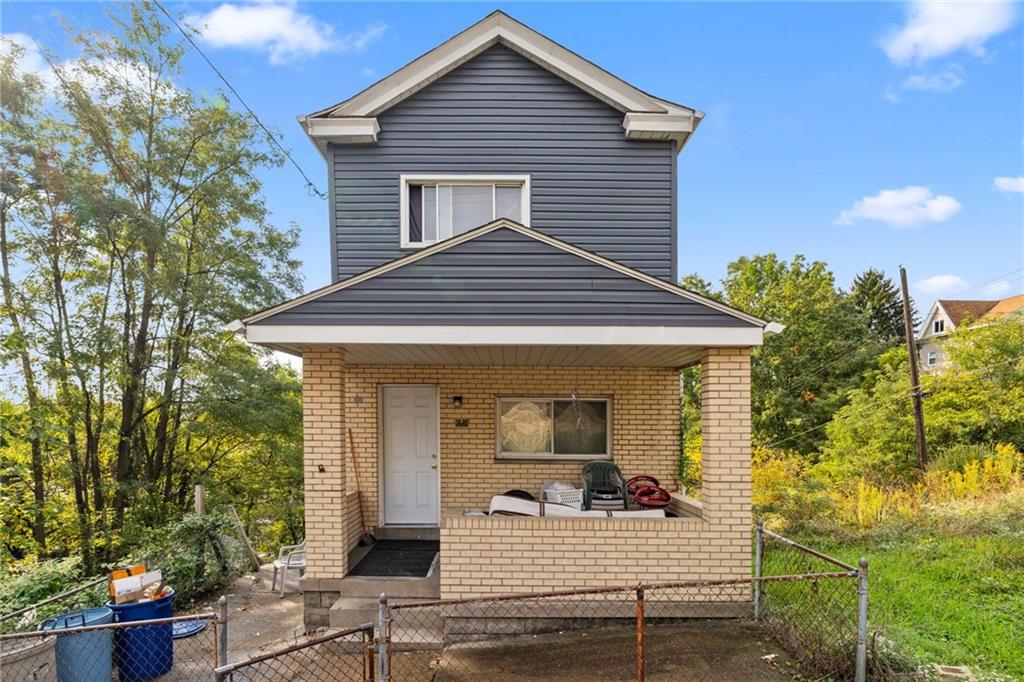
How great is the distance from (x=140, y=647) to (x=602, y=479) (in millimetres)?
5583

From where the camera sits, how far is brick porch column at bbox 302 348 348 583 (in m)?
5.54

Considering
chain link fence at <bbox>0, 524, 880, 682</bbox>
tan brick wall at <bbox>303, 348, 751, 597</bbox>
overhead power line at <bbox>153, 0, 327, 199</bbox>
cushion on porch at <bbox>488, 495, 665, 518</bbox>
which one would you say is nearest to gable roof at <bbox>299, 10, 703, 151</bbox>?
overhead power line at <bbox>153, 0, 327, 199</bbox>

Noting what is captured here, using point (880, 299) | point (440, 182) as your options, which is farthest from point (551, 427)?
point (880, 299)

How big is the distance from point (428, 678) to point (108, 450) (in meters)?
10.1

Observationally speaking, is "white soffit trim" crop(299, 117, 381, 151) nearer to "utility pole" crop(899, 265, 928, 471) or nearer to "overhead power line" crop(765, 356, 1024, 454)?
"utility pole" crop(899, 265, 928, 471)

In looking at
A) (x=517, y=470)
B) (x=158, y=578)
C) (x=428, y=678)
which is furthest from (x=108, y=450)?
(x=428, y=678)

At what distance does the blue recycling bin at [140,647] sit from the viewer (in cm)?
471

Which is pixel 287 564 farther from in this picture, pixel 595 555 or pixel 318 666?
pixel 595 555

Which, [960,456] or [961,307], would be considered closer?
[960,456]

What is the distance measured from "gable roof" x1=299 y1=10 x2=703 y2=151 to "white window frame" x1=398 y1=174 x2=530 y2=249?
86 centimetres

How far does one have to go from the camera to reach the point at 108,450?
1074 cm

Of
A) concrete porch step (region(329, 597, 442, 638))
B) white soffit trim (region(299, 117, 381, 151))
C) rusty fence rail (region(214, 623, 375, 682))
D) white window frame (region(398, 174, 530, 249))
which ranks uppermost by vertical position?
white soffit trim (region(299, 117, 381, 151))

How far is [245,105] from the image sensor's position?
1134cm

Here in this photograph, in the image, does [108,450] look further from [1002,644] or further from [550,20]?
[1002,644]
